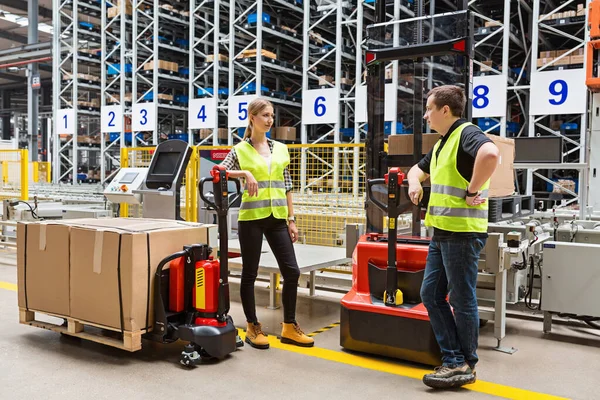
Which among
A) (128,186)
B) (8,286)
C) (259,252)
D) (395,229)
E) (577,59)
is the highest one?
(577,59)

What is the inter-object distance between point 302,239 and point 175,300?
2826mm

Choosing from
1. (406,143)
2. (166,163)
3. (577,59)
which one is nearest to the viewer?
(406,143)

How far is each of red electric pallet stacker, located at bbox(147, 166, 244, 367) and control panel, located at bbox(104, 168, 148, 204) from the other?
253cm

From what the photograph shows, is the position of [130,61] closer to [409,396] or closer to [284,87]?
[284,87]

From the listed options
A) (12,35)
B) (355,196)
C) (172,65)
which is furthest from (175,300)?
(12,35)

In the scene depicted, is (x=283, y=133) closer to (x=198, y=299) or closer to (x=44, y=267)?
(x=44, y=267)

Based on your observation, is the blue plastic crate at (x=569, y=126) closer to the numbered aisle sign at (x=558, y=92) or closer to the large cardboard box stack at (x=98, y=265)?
the numbered aisle sign at (x=558, y=92)

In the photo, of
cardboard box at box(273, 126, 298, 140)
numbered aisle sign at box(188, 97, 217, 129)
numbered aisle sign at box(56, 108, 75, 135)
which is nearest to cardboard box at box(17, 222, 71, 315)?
cardboard box at box(273, 126, 298, 140)

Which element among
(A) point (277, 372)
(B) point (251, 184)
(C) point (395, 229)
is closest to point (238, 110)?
(B) point (251, 184)

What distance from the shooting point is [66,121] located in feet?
54.9

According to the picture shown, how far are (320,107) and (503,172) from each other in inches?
313

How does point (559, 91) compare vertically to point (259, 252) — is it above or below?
above

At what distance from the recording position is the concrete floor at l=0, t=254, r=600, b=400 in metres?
3.20

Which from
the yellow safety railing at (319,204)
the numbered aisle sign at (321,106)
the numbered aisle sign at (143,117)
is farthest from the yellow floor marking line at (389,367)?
the numbered aisle sign at (143,117)
